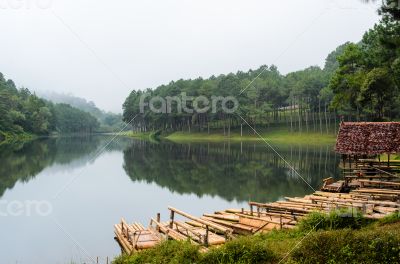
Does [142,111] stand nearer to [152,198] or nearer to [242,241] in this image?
[152,198]

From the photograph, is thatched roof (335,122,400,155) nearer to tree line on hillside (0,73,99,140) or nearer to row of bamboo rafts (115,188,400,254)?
row of bamboo rafts (115,188,400,254)

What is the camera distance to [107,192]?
1243 inches


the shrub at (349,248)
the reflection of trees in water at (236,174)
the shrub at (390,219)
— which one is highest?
the shrub at (349,248)

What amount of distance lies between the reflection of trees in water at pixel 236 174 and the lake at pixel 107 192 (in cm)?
7

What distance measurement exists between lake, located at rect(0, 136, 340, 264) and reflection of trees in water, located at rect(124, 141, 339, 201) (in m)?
0.07

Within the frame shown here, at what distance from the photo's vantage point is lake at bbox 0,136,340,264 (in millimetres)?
18562

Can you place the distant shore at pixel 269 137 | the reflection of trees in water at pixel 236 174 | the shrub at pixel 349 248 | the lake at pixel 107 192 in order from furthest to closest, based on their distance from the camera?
the distant shore at pixel 269 137 → the reflection of trees in water at pixel 236 174 → the lake at pixel 107 192 → the shrub at pixel 349 248

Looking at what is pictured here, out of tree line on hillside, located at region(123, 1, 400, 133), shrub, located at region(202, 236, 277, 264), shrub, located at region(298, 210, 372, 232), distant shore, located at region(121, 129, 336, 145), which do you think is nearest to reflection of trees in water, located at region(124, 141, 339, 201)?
tree line on hillside, located at region(123, 1, 400, 133)

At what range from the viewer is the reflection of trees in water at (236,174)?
31020mm

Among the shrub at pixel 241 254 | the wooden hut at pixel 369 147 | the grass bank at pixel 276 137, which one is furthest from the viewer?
the grass bank at pixel 276 137

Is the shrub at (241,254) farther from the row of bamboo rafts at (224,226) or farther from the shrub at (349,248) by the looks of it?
the row of bamboo rafts at (224,226)

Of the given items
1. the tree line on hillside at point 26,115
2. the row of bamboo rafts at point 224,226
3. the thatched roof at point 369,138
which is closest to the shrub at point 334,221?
the row of bamboo rafts at point 224,226

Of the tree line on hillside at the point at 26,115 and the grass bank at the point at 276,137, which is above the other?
the tree line on hillside at the point at 26,115

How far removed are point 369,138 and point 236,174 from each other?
1576 cm
